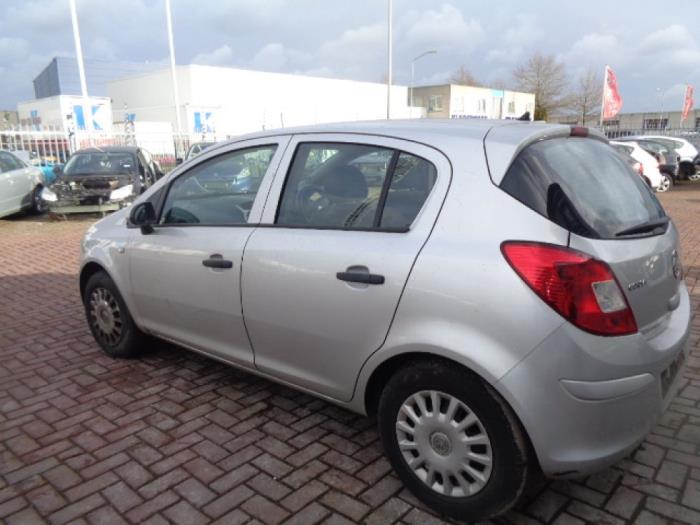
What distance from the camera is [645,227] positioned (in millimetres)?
2541

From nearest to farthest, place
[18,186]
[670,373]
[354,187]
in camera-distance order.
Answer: [670,373], [354,187], [18,186]

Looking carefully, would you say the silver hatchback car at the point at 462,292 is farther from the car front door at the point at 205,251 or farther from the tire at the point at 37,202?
the tire at the point at 37,202

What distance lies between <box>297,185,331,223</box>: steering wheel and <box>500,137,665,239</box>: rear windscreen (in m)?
1.01

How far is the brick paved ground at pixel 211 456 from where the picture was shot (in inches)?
101

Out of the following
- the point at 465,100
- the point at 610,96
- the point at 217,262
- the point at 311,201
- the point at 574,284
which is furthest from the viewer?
the point at 465,100

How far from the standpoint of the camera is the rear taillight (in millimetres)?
2094

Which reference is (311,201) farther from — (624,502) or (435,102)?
(435,102)

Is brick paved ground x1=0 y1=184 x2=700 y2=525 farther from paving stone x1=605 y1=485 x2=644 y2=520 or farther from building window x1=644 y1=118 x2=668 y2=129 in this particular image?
building window x1=644 y1=118 x2=668 y2=129

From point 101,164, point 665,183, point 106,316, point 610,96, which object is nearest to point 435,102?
point 610,96

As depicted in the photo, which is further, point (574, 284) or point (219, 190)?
point (219, 190)

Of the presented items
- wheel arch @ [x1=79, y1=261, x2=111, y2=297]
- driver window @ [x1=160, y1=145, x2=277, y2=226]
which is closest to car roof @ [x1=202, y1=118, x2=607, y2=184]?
driver window @ [x1=160, y1=145, x2=277, y2=226]

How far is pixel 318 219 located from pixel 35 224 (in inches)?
436

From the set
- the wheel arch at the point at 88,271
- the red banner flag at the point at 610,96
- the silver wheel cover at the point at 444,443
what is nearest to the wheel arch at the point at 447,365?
the silver wheel cover at the point at 444,443

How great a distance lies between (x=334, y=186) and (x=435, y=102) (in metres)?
63.4
